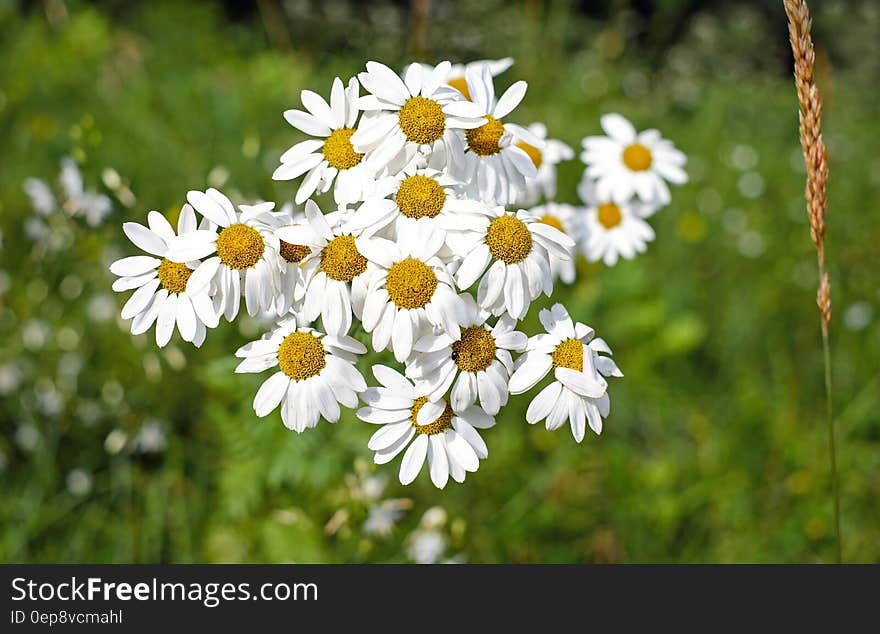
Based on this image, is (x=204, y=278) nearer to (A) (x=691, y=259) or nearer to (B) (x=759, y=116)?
(A) (x=691, y=259)

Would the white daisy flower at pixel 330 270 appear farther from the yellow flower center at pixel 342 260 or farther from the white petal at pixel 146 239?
the white petal at pixel 146 239

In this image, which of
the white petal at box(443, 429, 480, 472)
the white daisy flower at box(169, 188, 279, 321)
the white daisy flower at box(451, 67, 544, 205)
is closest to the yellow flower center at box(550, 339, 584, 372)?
the white petal at box(443, 429, 480, 472)

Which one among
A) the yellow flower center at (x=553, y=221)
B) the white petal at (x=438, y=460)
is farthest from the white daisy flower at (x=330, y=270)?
the yellow flower center at (x=553, y=221)

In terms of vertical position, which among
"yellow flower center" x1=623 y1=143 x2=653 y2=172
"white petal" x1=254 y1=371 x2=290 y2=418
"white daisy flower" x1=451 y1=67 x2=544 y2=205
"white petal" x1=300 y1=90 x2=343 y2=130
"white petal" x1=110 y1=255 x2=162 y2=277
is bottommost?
"white petal" x1=254 y1=371 x2=290 y2=418

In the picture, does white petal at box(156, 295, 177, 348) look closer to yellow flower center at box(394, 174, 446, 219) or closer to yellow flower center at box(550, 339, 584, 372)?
yellow flower center at box(394, 174, 446, 219)

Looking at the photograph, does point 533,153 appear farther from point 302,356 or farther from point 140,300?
point 140,300
